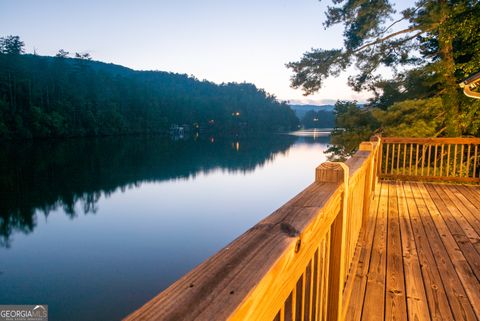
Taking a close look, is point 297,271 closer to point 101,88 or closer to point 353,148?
point 353,148

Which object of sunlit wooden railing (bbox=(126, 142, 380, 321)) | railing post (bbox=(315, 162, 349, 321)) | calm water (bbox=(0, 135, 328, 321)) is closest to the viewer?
sunlit wooden railing (bbox=(126, 142, 380, 321))

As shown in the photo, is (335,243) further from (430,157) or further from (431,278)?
(430,157)

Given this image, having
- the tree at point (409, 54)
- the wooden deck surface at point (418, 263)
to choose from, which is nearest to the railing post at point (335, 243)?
the wooden deck surface at point (418, 263)

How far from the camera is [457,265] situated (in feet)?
9.02

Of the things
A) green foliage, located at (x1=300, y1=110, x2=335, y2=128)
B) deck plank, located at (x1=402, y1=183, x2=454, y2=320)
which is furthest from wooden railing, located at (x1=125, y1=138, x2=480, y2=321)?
green foliage, located at (x1=300, y1=110, x2=335, y2=128)

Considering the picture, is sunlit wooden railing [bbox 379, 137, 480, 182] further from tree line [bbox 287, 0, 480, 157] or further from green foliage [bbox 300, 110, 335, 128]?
green foliage [bbox 300, 110, 335, 128]

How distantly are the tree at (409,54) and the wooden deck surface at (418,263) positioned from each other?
5.04m

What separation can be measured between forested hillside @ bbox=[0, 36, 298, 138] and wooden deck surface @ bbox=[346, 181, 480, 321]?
5451cm

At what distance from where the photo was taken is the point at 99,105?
68000mm

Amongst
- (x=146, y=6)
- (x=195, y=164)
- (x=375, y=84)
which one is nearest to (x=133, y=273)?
(x=375, y=84)

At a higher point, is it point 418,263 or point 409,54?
point 409,54

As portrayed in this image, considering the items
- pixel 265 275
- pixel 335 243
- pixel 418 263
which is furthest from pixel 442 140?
pixel 265 275

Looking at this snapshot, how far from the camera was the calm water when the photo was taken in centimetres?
1066

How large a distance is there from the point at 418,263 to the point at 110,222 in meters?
18.0
